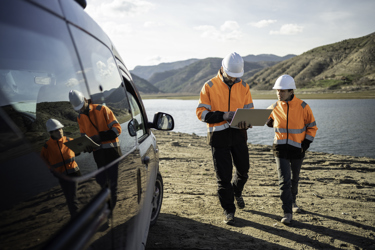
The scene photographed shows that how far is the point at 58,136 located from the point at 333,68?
122 metres

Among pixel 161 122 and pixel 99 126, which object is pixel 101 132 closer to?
pixel 99 126

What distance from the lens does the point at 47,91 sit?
131 centimetres

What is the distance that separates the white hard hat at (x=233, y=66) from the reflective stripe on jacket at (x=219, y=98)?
154mm

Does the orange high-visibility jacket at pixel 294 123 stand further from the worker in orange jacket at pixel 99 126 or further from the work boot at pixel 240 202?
the worker in orange jacket at pixel 99 126

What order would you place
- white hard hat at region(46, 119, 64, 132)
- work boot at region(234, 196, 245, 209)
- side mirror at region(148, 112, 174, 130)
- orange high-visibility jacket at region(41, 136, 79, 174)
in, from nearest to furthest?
1. orange high-visibility jacket at region(41, 136, 79, 174)
2. white hard hat at region(46, 119, 64, 132)
3. side mirror at region(148, 112, 174, 130)
4. work boot at region(234, 196, 245, 209)

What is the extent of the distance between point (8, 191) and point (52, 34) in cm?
64

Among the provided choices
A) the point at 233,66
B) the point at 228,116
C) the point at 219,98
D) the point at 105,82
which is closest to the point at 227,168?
the point at 228,116

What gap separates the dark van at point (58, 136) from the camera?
93 centimetres

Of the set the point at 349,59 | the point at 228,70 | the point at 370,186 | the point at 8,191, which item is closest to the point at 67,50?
the point at 8,191

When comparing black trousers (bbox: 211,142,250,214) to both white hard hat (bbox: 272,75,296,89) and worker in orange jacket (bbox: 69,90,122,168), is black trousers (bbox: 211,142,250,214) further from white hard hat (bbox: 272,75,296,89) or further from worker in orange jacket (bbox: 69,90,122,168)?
worker in orange jacket (bbox: 69,90,122,168)

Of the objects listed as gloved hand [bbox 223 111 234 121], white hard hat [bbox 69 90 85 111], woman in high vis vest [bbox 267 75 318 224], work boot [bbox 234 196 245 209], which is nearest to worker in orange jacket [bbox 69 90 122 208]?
white hard hat [bbox 69 90 85 111]

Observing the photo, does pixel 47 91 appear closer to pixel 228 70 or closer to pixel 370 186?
pixel 228 70

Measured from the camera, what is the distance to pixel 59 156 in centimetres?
113

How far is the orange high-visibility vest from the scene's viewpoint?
399 cm
